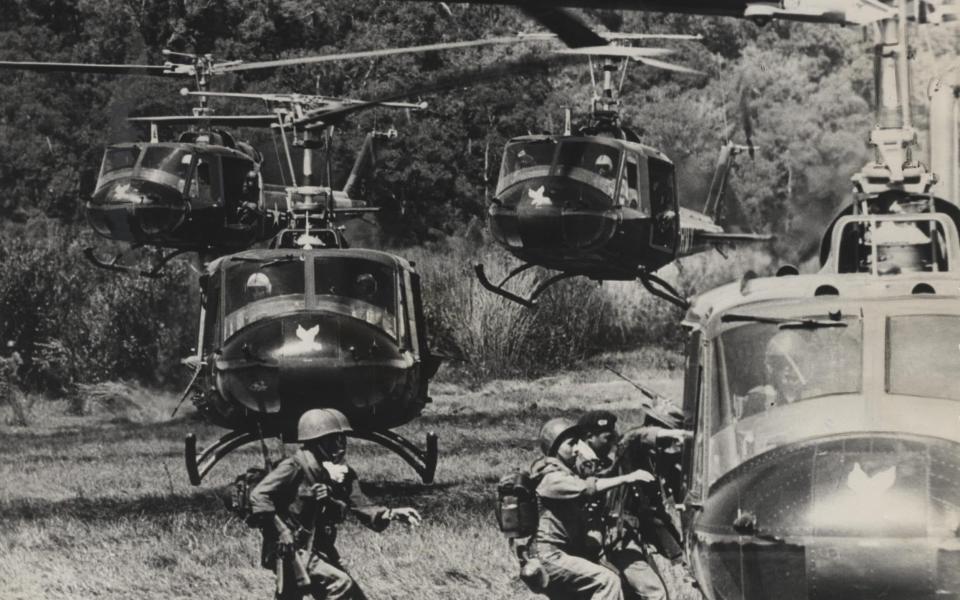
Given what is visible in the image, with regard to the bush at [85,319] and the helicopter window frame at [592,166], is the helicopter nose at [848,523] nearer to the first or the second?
the helicopter window frame at [592,166]

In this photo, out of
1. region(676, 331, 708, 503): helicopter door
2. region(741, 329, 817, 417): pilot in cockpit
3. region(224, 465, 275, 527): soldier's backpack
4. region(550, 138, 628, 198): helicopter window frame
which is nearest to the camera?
region(741, 329, 817, 417): pilot in cockpit

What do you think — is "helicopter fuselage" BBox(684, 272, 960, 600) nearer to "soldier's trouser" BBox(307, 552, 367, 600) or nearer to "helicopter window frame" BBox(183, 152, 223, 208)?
"soldier's trouser" BBox(307, 552, 367, 600)

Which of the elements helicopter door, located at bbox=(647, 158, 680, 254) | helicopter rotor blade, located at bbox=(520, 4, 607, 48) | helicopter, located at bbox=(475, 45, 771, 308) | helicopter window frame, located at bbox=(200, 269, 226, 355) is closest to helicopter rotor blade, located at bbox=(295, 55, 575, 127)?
helicopter rotor blade, located at bbox=(520, 4, 607, 48)

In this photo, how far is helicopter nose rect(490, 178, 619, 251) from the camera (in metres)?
17.4

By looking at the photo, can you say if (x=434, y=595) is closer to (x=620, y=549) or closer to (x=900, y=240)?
(x=620, y=549)

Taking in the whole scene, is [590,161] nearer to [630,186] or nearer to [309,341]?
[630,186]

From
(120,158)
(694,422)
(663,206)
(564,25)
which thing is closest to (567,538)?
(694,422)

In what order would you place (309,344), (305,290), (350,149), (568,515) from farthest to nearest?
(350,149) → (305,290) → (309,344) → (568,515)

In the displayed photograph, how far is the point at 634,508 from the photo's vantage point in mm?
10922

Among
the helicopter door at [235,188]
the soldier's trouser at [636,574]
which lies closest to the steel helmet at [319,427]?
the soldier's trouser at [636,574]

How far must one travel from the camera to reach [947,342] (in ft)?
27.7

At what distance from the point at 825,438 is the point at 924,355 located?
2.44 feet

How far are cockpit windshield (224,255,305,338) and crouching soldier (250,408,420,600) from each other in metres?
4.97

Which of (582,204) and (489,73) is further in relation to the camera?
(582,204)
